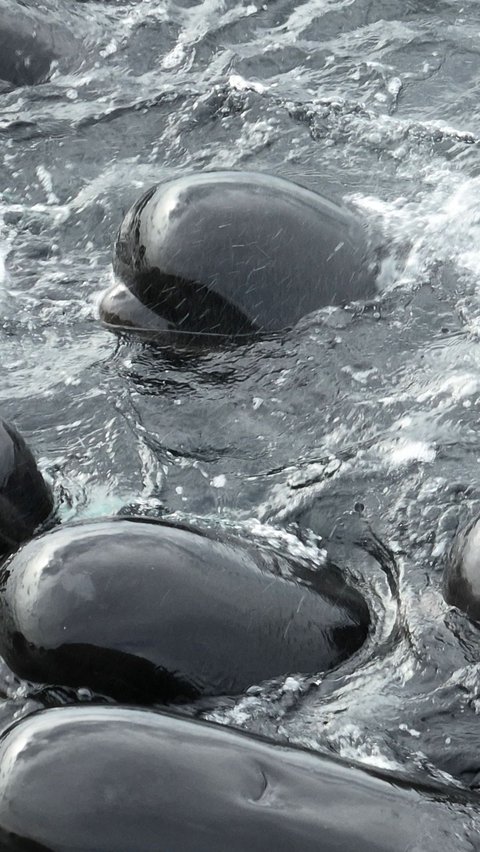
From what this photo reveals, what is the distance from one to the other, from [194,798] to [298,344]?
2.57 m

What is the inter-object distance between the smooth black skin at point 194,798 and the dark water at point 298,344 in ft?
1.43

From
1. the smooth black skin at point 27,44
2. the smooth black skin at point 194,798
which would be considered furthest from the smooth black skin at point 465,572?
the smooth black skin at point 27,44

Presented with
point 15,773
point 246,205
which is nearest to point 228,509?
point 246,205

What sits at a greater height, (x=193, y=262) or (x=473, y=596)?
(x=193, y=262)

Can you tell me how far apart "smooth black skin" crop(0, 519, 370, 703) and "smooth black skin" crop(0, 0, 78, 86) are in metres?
4.02

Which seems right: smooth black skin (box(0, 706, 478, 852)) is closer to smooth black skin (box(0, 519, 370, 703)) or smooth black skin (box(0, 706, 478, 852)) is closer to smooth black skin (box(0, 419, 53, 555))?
smooth black skin (box(0, 519, 370, 703))

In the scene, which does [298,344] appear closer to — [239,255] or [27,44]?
[239,255]

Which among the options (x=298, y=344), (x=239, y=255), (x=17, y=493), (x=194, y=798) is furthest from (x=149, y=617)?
(x=239, y=255)

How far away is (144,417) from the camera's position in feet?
15.9

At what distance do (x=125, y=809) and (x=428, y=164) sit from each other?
4044 mm

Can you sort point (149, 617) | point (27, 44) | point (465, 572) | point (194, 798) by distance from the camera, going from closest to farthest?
point (194, 798)
point (149, 617)
point (465, 572)
point (27, 44)

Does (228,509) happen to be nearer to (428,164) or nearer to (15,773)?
(15,773)

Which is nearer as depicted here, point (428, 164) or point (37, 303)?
point (37, 303)

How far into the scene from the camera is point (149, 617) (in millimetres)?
3455
